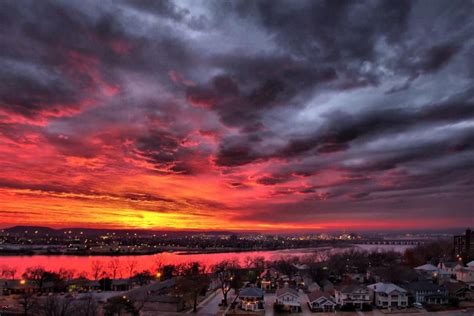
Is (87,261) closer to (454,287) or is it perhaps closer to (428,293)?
(428,293)

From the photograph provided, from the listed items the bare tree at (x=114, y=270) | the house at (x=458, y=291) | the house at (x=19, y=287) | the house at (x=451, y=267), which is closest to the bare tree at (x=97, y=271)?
the bare tree at (x=114, y=270)

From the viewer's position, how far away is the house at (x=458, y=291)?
4225 cm

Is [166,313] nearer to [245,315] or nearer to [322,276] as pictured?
[245,315]

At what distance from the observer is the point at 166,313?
36.8 metres

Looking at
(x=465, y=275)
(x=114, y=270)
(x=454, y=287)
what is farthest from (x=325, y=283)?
(x=114, y=270)

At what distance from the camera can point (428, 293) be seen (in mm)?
Answer: 40531

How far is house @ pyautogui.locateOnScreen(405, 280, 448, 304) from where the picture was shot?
40.2m

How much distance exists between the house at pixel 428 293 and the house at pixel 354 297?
5062mm

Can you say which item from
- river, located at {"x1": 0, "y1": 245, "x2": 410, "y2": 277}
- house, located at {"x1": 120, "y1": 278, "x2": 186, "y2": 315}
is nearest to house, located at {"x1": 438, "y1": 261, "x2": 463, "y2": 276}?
house, located at {"x1": 120, "y1": 278, "x2": 186, "y2": 315}

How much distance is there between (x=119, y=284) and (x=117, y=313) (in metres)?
18.7

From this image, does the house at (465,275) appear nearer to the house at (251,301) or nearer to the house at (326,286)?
the house at (326,286)

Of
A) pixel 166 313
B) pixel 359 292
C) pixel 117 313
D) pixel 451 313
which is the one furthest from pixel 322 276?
pixel 117 313

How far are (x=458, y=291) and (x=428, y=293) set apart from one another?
4765 millimetres

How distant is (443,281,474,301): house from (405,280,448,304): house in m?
1.83
